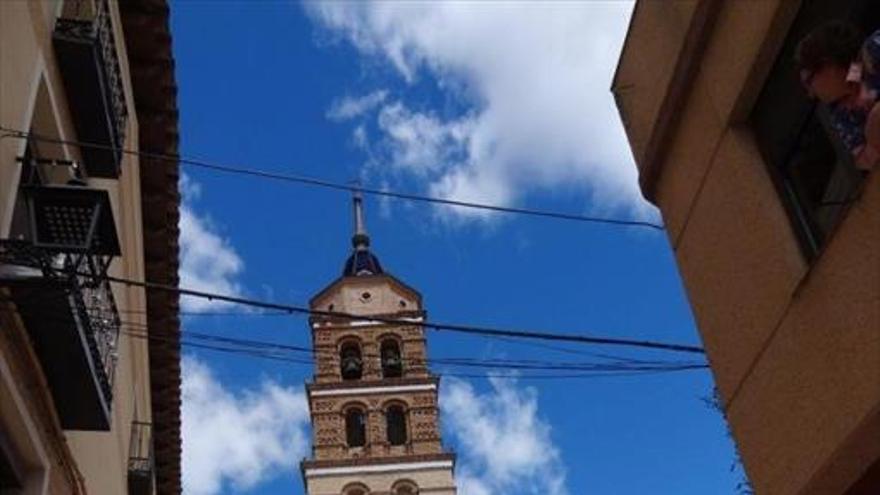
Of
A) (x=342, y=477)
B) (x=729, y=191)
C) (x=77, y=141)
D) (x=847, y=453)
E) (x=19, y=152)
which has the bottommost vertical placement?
(x=847, y=453)

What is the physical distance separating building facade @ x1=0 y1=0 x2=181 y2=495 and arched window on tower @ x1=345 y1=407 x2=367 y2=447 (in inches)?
1346

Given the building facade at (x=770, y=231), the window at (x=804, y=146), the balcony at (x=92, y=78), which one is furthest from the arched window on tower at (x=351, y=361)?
the window at (x=804, y=146)

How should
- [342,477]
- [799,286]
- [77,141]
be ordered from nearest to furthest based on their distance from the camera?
[799,286] → [77,141] → [342,477]

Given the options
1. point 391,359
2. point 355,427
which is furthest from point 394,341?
point 355,427

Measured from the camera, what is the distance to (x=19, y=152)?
249 inches

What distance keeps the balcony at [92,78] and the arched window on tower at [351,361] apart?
37.6 meters

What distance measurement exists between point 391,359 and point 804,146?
4110cm

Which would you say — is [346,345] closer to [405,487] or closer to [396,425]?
[396,425]

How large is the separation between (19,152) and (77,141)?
122cm

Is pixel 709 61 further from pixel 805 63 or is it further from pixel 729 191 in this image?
pixel 805 63

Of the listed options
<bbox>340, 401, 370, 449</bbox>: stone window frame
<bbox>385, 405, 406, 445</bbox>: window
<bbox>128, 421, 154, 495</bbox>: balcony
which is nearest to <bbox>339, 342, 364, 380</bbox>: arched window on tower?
<bbox>340, 401, 370, 449</bbox>: stone window frame

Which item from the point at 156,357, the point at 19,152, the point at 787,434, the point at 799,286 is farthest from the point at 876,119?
the point at 156,357

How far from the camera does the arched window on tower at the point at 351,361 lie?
45406 mm

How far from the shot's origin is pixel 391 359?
150ft
